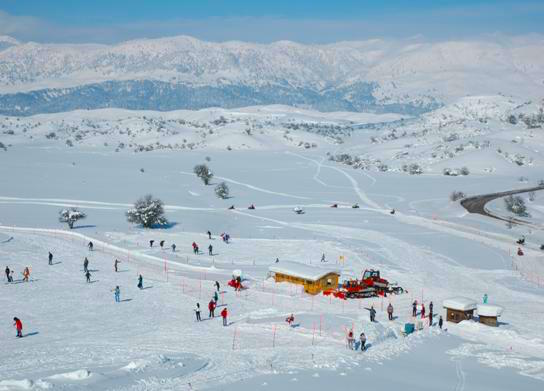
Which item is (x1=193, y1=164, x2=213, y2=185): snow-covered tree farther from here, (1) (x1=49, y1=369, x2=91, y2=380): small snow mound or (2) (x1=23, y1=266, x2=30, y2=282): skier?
(1) (x1=49, y1=369, x2=91, y2=380): small snow mound

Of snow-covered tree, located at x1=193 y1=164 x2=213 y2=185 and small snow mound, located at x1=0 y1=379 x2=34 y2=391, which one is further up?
snow-covered tree, located at x1=193 y1=164 x2=213 y2=185

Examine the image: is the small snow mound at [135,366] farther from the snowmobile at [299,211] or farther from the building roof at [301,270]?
the snowmobile at [299,211]

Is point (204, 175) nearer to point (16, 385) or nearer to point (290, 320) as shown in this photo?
point (290, 320)

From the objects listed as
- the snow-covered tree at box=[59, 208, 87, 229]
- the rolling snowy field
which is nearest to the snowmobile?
the rolling snowy field

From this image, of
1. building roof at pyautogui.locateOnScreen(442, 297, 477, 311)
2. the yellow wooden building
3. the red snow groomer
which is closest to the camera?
building roof at pyautogui.locateOnScreen(442, 297, 477, 311)

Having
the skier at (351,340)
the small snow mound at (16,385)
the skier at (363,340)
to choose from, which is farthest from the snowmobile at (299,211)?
the small snow mound at (16,385)

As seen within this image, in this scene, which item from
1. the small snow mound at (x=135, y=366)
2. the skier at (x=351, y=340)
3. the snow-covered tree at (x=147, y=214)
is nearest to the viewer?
the small snow mound at (x=135, y=366)
